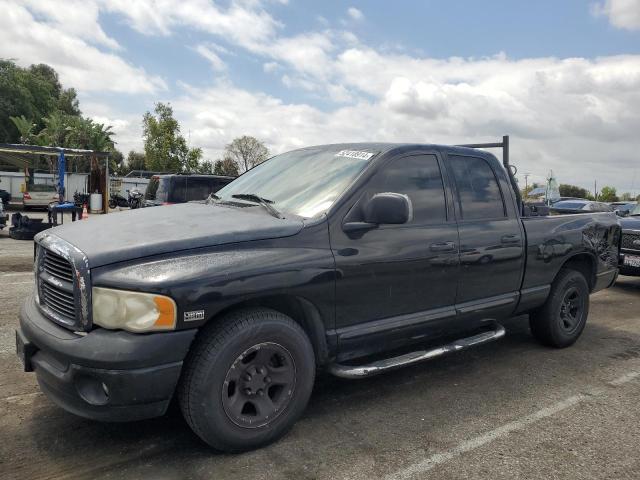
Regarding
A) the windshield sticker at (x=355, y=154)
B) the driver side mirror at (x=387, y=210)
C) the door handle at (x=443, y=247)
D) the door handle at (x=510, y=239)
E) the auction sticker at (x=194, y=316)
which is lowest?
the auction sticker at (x=194, y=316)

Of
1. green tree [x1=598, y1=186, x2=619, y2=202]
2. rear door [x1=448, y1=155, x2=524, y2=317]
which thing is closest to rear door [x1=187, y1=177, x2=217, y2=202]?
rear door [x1=448, y1=155, x2=524, y2=317]

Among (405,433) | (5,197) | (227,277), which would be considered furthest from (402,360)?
(5,197)

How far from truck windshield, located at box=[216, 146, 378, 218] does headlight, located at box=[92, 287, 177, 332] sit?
3.63ft

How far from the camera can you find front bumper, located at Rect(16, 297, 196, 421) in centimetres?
246

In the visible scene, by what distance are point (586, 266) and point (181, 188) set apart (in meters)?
9.42

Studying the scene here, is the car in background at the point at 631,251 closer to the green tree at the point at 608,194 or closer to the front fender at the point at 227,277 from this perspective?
the front fender at the point at 227,277

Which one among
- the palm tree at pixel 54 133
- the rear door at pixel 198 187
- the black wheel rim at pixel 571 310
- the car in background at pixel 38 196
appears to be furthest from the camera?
the palm tree at pixel 54 133

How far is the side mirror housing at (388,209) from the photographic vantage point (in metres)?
3.15

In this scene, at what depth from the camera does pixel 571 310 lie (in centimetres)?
505

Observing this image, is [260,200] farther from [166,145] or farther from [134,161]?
[134,161]

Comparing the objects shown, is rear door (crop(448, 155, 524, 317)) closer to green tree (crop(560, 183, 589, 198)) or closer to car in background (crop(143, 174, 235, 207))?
car in background (crop(143, 174, 235, 207))

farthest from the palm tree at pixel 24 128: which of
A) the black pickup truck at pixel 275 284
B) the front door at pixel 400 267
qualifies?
the front door at pixel 400 267

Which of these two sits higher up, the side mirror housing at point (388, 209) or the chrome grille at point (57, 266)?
the side mirror housing at point (388, 209)

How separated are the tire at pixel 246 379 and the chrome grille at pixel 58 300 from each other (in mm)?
670
